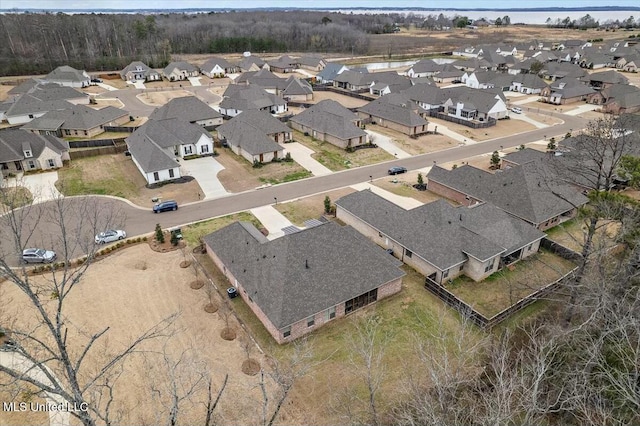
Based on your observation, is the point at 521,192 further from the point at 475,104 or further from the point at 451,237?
the point at 475,104

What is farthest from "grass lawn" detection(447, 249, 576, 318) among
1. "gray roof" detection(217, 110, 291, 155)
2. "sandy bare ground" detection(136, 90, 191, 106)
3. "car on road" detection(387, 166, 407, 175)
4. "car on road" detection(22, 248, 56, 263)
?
"sandy bare ground" detection(136, 90, 191, 106)

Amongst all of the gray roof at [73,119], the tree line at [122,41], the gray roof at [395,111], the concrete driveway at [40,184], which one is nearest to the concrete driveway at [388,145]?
the gray roof at [395,111]

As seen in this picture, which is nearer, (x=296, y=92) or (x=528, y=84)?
(x=296, y=92)

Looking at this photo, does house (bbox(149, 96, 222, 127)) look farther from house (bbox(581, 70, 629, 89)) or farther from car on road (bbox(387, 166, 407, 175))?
house (bbox(581, 70, 629, 89))

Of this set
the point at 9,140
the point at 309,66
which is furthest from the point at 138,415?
the point at 309,66

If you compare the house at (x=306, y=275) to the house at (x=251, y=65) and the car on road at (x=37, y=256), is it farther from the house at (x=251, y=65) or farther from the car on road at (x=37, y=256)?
the house at (x=251, y=65)

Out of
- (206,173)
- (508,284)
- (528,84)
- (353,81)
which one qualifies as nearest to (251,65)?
(353,81)

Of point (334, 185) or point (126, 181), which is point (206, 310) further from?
point (126, 181)

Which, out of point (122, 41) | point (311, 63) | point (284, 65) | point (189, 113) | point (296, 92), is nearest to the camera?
point (189, 113)
